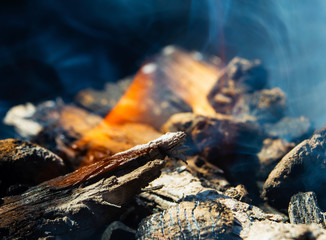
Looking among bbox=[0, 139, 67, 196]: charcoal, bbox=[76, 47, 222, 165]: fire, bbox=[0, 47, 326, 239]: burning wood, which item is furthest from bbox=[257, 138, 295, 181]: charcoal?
bbox=[0, 139, 67, 196]: charcoal

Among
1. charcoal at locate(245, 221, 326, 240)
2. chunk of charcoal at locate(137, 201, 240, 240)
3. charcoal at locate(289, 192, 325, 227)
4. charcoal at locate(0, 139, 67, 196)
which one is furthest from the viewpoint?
charcoal at locate(0, 139, 67, 196)

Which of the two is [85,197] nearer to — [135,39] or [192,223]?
[192,223]

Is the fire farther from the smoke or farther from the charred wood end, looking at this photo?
the smoke

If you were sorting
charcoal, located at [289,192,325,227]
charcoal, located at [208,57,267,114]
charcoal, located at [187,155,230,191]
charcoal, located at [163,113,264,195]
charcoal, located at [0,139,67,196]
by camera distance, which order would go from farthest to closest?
charcoal, located at [208,57,267,114] → charcoal, located at [163,113,264,195] → charcoal, located at [187,155,230,191] → charcoal, located at [0,139,67,196] → charcoal, located at [289,192,325,227]

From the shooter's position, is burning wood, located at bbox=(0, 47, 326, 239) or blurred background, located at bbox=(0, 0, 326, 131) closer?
burning wood, located at bbox=(0, 47, 326, 239)

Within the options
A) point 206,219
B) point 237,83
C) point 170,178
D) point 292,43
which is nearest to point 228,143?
point 170,178

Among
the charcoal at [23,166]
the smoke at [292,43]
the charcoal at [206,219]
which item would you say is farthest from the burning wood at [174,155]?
the smoke at [292,43]
